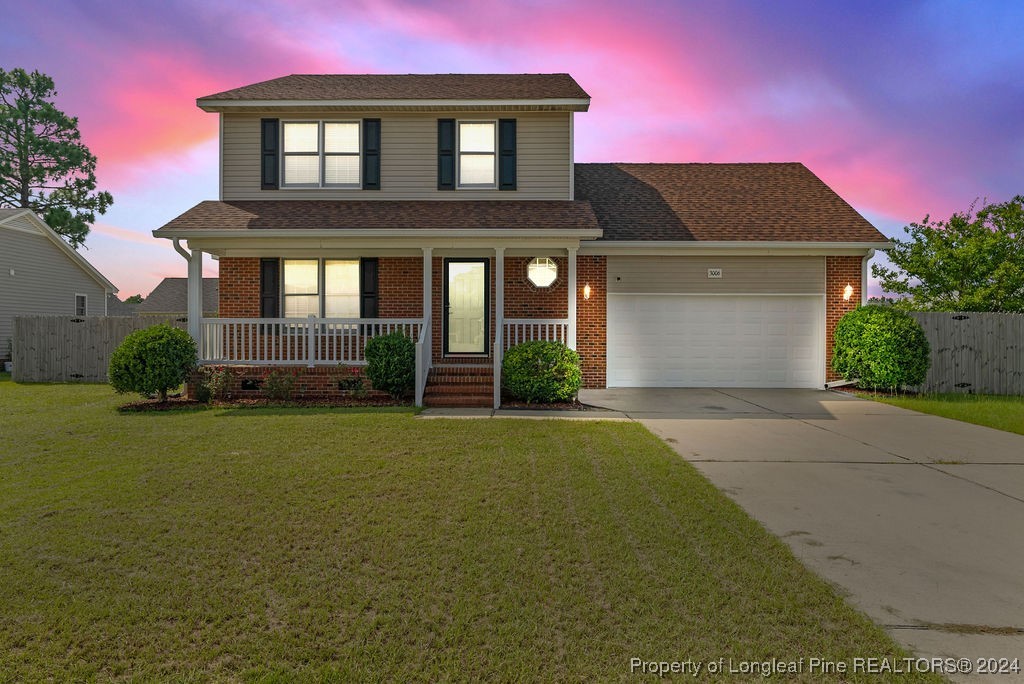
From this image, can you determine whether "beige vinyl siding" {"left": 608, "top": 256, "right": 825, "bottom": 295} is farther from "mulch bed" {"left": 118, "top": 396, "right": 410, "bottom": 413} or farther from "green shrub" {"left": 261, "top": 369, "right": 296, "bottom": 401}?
"green shrub" {"left": 261, "top": 369, "right": 296, "bottom": 401}

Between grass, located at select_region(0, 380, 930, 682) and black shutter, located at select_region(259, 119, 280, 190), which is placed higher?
black shutter, located at select_region(259, 119, 280, 190)

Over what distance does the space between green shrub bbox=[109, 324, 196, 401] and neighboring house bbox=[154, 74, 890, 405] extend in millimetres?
848

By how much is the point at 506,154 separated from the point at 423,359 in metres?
5.22

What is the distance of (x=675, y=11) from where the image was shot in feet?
34.1

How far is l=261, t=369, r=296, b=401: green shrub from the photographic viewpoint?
977 cm

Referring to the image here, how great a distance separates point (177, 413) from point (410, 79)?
9.58m

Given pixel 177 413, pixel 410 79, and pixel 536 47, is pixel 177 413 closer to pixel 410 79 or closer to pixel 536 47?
pixel 410 79

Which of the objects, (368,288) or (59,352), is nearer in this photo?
(368,288)

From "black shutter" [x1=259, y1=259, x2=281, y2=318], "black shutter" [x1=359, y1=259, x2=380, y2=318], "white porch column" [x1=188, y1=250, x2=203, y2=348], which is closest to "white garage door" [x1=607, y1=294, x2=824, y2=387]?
"black shutter" [x1=359, y1=259, x2=380, y2=318]

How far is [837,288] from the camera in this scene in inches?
477

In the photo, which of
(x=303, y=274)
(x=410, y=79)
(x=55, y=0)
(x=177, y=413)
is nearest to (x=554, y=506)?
(x=177, y=413)

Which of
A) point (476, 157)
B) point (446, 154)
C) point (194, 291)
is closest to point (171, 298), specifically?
point (194, 291)

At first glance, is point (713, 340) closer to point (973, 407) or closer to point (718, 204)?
point (718, 204)

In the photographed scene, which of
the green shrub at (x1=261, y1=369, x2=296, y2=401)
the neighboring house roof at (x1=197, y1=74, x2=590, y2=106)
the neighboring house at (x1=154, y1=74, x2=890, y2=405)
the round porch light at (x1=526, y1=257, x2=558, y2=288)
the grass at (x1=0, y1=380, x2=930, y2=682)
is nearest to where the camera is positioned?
the grass at (x1=0, y1=380, x2=930, y2=682)
